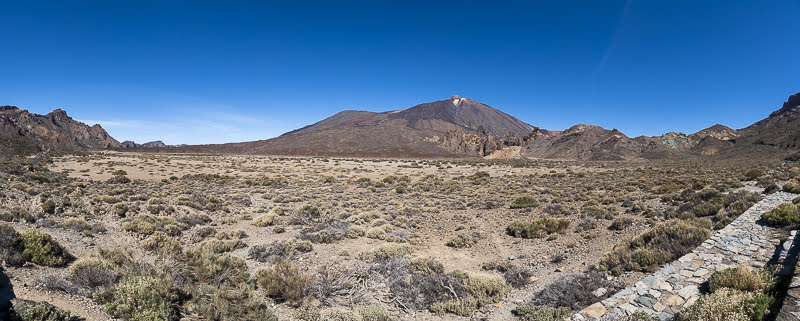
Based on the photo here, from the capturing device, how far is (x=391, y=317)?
18.6 feet

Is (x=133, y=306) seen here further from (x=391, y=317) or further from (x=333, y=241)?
(x=333, y=241)

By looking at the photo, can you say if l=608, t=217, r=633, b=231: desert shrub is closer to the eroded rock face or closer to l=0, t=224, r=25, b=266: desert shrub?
the eroded rock face

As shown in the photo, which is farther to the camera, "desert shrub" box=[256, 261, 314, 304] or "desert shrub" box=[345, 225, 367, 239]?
"desert shrub" box=[345, 225, 367, 239]

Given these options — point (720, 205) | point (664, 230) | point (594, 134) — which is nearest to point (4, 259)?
point (664, 230)

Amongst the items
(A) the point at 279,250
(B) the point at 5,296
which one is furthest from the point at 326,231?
(B) the point at 5,296

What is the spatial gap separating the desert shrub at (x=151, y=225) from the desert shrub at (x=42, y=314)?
723 cm

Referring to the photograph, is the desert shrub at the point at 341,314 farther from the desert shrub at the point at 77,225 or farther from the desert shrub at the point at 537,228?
the desert shrub at the point at 77,225

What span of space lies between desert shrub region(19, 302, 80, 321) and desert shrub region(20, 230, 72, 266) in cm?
336

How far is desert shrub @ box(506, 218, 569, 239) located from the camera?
1049cm

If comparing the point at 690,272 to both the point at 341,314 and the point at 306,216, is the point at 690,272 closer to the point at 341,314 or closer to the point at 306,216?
the point at 341,314

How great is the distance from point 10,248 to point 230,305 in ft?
15.8

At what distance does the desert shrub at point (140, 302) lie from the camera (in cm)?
438

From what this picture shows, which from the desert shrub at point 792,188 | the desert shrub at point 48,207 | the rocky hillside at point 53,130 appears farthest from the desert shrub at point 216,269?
the rocky hillside at point 53,130

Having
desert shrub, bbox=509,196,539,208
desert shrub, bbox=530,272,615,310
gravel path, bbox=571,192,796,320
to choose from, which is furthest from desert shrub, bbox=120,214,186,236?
desert shrub, bbox=509,196,539,208
